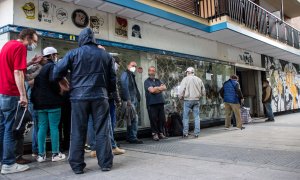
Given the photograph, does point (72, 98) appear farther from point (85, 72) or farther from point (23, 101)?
point (23, 101)

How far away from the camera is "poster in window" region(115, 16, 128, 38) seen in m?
7.87

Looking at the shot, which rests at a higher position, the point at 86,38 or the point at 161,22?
the point at 161,22

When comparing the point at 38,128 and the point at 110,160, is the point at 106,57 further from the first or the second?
the point at 38,128

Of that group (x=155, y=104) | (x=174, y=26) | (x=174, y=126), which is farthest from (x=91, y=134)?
(x=174, y=26)

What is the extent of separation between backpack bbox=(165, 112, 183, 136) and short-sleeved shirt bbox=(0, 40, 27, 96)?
468cm

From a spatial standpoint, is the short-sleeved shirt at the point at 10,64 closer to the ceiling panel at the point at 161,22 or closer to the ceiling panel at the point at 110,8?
the ceiling panel at the point at 110,8

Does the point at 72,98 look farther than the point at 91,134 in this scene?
No

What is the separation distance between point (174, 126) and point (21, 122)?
4.65 metres

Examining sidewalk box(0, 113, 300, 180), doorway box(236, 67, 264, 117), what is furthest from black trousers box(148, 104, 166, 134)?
doorway box(236, 67, 264, 117)

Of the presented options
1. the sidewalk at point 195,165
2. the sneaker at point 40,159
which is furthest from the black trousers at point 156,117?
the sneaker at point 40,159

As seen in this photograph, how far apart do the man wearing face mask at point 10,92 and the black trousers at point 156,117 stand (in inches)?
149

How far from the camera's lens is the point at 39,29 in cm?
620

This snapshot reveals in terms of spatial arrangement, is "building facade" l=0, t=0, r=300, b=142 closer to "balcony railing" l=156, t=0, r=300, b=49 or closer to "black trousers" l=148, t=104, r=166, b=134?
"balcony railing" l=156, t=0, r=300, b=49

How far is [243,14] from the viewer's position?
38.3 feet
